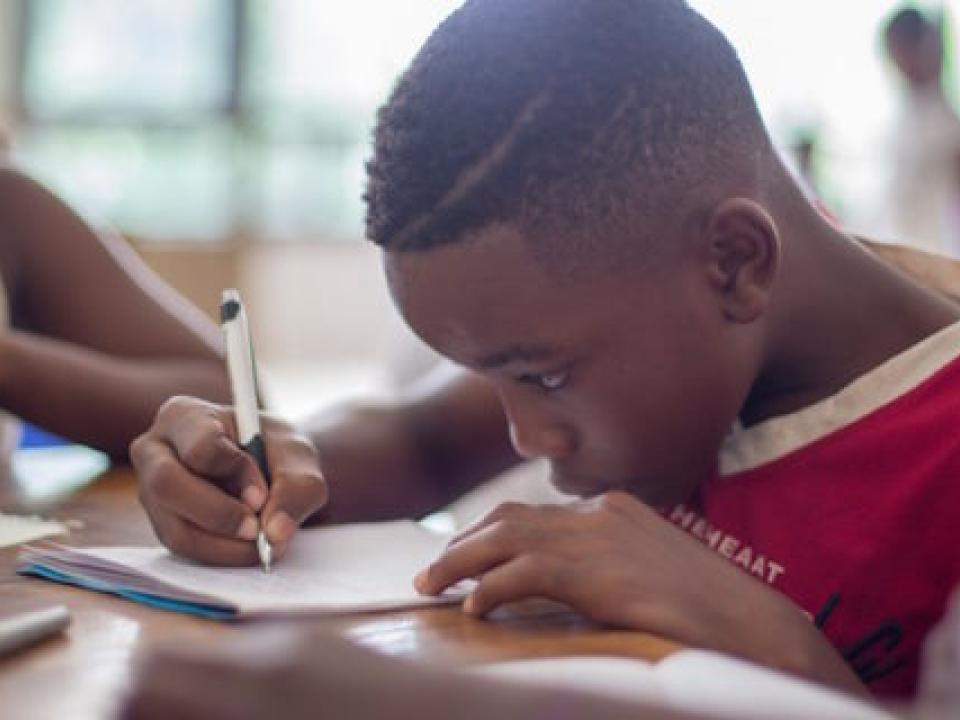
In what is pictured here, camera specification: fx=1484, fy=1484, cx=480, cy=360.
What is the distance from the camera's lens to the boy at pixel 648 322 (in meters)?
0.83

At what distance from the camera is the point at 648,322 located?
0.86 m

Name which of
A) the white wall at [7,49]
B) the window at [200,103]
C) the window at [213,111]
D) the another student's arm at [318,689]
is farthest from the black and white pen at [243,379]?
the white wall at [7,49]

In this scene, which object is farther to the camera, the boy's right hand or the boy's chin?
the boy's chin

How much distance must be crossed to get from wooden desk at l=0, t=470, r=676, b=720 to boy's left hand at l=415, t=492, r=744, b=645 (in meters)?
0.01

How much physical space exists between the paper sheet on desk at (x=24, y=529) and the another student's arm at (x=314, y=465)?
76mm

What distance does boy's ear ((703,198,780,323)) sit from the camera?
0.88 m

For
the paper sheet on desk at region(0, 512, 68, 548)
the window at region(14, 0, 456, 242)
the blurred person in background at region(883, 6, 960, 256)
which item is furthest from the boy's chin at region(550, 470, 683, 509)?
the window at region(14, 0, 456, 242)

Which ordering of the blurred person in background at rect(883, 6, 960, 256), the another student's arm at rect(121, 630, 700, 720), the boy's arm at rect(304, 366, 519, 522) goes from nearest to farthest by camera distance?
the another student's arm at rect(121, 630, 700, 720), the boy's arm at rect(304, 366, 519, 522), the blurred person in background at rect(883, 6, 960, 256)

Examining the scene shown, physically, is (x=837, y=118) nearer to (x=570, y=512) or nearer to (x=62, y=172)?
(x=62, y=172)

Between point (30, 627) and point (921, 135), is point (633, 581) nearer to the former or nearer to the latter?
point (30, 627)

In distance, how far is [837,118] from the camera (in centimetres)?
576

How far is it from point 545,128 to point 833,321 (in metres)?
0.24

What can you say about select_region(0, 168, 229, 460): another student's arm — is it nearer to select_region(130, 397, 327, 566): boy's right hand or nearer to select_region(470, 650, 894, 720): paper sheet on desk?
select_region(130, 397, 327, 566): boy's right hand

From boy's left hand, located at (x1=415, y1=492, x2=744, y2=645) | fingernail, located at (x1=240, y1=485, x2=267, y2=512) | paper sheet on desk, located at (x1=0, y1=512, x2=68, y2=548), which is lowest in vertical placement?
boy's left hand, located at (x1=415, y1=492, x2=744, y2=645)
